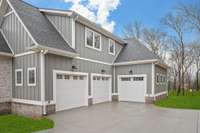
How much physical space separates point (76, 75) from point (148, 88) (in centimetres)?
604

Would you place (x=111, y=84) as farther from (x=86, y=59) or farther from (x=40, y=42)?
(x=40, y=42)

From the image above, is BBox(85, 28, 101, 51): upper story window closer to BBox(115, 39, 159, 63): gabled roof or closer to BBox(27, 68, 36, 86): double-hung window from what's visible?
BBox(115, 39, 159, 63): gabled roof

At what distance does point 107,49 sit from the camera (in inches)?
625

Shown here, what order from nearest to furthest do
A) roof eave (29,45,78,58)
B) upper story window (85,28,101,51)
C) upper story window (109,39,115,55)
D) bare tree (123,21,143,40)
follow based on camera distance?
roof eave (29,45,78,58)
upper story window (85,28,101,51)
upper story window (109,39,115,55)
bare tree (123,21,143,40)

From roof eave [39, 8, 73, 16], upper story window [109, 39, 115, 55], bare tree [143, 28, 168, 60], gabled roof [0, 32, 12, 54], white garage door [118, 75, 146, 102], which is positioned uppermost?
bare tree [143, 28, 168, 60]

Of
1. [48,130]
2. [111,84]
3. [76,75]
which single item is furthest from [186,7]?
[48,130]

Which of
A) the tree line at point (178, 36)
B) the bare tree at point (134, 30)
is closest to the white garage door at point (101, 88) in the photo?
the tree line at point (178, 36)

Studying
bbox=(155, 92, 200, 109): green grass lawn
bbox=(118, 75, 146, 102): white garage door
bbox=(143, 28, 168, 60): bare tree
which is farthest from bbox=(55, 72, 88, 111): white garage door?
bbox=(143, 28, 168, 60): bare tree

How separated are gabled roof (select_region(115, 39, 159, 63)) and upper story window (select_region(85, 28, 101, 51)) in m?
3.05

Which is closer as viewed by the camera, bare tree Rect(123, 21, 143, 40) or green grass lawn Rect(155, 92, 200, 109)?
green grass lawn Rect(155, 92, 200, 109)

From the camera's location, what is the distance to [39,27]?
35.7 feet

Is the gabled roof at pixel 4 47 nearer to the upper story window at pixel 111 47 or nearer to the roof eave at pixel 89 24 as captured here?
the roof eave at pixel 89 24

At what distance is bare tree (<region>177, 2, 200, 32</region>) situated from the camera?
1931 cm

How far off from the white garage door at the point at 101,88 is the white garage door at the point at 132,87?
3.44 feet
